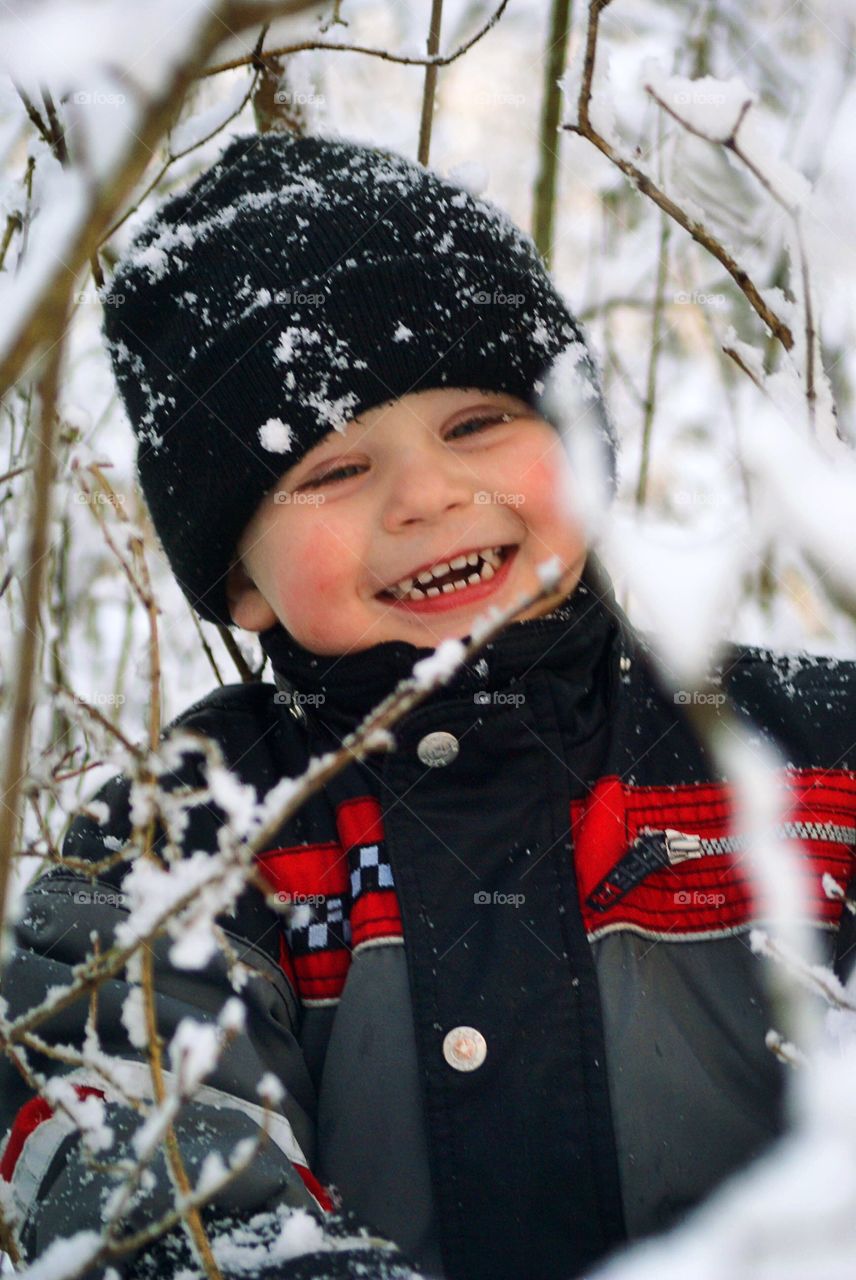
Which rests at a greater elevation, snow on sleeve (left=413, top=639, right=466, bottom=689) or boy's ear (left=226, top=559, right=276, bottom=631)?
boy's ear (left=226, top=559, right=276, bottom=631)

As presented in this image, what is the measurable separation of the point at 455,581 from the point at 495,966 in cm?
55

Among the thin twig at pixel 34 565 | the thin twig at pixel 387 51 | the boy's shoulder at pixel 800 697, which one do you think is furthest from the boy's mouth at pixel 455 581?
the thin twig at pixel 34 565

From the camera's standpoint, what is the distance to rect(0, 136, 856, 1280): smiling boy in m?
1.41

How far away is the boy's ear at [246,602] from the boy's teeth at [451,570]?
0.94 ft

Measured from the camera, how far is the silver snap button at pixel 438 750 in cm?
161

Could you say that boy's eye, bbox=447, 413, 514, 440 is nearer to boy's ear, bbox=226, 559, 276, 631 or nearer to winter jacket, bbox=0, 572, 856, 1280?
winter jacket, bbox=0, 572, 856, 1280

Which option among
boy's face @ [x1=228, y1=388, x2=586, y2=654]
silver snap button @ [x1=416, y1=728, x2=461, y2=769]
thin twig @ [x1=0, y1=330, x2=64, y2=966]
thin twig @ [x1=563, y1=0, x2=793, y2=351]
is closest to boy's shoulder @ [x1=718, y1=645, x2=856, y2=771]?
boy's face @ [x1=228, y1=388, x2=586, y2=654]

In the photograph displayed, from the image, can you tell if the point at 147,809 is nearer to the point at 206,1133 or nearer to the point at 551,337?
the point at 206,1133

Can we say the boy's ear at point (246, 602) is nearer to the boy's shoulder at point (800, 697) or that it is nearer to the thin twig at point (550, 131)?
the boy's shoulder at point (800, 697)

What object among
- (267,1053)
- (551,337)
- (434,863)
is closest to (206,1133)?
(267,1053)

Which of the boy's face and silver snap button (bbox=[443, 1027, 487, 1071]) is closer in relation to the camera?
silver snap button (bbox=[443, 1027, 487, 1071])

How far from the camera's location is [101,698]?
2.42 meters

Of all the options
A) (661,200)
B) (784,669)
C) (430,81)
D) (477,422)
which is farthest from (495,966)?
(430,81)

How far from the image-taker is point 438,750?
1.61m
